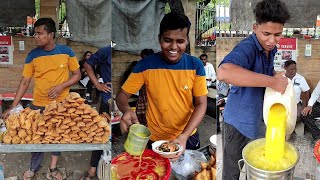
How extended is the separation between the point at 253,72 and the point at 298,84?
0.27 metres

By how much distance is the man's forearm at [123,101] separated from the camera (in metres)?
1.63

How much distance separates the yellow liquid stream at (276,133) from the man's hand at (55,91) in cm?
100

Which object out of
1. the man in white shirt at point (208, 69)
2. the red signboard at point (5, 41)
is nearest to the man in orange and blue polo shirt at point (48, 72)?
the red signboard at point (5, 41)

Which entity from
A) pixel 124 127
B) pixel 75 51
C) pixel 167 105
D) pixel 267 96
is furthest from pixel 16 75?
pixel 267 96

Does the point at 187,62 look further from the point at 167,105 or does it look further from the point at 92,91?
the point at 92,91

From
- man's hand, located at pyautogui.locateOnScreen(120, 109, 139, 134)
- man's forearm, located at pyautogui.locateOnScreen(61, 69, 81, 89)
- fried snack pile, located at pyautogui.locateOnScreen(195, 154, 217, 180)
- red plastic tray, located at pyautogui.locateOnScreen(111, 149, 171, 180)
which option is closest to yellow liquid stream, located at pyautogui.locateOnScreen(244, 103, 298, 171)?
fried snack pile, located at pyautogui.locateOnScreen(195, 154, 217, 180)

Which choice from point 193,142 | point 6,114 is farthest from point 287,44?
point 6,114

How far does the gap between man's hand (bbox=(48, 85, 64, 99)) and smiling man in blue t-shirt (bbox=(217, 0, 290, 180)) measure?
80 centimetres

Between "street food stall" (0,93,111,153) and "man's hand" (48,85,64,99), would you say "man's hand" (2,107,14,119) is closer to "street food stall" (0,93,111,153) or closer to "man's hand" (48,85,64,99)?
"street food stall" (0,93,111,153)

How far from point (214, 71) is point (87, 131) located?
2.29 feet

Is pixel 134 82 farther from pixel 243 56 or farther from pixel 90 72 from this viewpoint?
pixel 243 56

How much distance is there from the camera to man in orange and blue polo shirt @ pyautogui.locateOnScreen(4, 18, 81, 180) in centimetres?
175

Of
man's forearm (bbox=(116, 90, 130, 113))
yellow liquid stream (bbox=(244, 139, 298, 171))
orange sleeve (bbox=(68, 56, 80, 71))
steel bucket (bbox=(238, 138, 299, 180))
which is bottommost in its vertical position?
steel bucket (bbox=(238, 138, 299, 180))

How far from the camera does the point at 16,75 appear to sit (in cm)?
176
